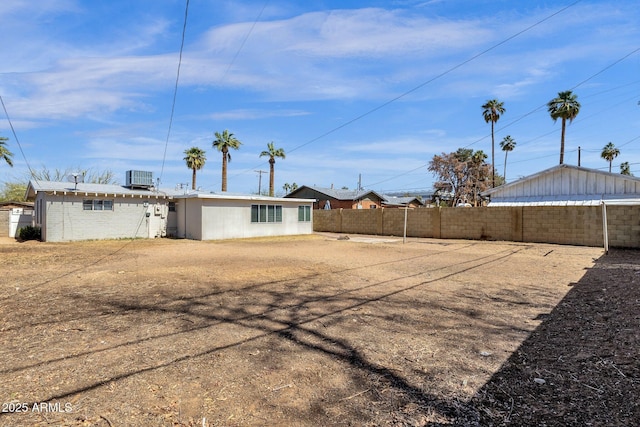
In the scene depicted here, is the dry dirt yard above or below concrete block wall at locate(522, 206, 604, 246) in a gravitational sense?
below

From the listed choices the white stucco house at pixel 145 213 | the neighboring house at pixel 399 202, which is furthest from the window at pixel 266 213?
the neighboring house at pixel 399 202

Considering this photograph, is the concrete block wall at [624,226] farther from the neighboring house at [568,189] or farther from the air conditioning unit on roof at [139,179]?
the air conditioning unit on roof at [139,179]

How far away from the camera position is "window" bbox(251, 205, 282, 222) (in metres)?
21.2

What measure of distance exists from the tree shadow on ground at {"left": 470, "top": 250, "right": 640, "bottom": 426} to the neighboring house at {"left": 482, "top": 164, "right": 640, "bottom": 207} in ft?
52.5

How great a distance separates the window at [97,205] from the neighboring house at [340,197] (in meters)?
20.0

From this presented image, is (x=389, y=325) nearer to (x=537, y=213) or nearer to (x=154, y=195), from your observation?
(x=537, y=213)

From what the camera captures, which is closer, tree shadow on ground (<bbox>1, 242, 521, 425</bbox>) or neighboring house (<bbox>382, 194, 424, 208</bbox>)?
tree shadow on ground (<bbox>1, 242, 521, 425</bbox>)

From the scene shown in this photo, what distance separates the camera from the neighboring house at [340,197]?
3706 cm

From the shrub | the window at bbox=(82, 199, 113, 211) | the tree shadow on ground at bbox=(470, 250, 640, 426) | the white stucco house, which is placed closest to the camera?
the tree shadow on ground at bbox=(470, 250, 640, 426)

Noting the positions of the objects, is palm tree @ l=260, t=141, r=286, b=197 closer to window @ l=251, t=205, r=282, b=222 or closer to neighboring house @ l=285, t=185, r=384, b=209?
neighboring house @ l=285, t=185, r=384, b=209

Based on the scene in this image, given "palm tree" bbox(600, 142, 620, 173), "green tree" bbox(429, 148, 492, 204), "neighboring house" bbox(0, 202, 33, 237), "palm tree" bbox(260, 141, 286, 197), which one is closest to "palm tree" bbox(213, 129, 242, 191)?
"palm tree" bbox(260, 141, 286, 197)

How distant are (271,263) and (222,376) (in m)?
7.34

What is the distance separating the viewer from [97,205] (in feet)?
61.4

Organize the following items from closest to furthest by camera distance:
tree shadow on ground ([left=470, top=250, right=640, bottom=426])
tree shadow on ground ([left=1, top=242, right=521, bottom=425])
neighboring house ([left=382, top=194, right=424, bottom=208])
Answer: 1. tree shadow on ground ([left=470, top=250, right=640, bottom=426])
2. tree shadow on ground ([left=1, top=242, right=521, bottom=425])
3. neighboring house ([left=382, top=194, right=424, bottom=208])
